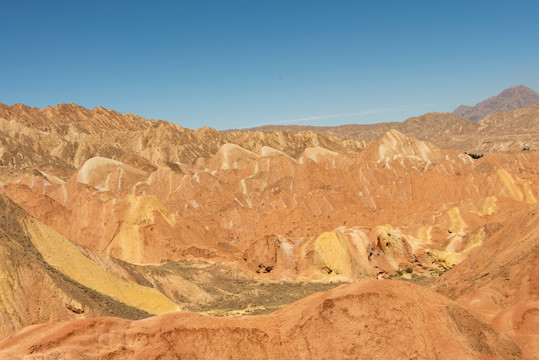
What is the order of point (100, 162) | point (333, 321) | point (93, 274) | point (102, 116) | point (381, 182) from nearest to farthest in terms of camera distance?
point (333, 321)
point (93, 274)
point (381, 182)
point (100, 162)
point (102, 116)

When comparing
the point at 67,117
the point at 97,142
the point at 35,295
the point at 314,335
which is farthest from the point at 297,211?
the point at 67,117

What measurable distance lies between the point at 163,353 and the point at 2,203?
909 inches

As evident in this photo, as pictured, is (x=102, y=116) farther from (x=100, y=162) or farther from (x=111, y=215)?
(x=111, y=215)

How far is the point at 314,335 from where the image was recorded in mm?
11930

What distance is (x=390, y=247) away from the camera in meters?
45.3

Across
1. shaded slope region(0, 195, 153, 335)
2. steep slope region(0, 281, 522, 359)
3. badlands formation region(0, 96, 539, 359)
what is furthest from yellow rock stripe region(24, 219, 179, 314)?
steep slope region(0, 281, 522, 359)

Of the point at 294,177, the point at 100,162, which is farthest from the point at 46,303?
the point at 100,162

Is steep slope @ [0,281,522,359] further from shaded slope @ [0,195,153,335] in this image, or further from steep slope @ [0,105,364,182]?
steep slope @ [0,105,364,182]

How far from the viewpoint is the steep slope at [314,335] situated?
1111 centimetres

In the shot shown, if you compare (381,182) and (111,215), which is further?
(381,182)

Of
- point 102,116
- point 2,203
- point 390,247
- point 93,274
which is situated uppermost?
point 102,116

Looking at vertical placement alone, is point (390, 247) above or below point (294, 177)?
below

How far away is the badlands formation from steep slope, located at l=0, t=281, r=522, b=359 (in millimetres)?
Result: 37

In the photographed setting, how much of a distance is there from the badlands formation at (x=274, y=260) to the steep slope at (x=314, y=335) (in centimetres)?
4
